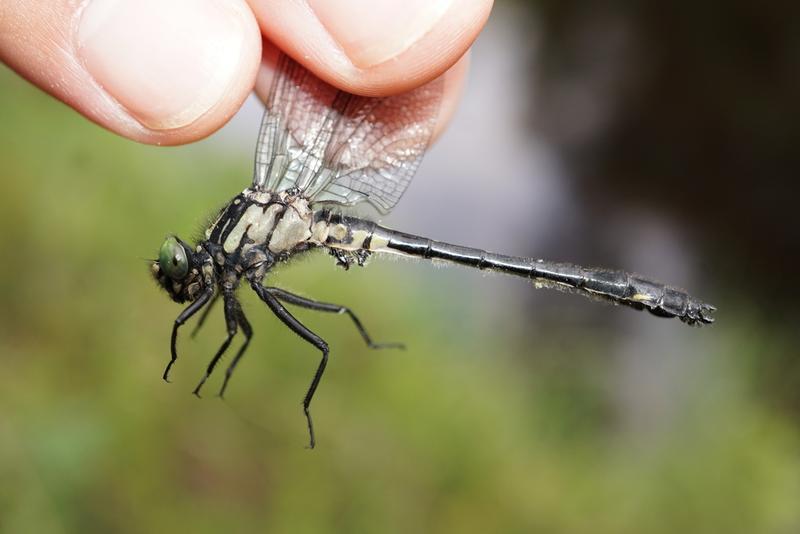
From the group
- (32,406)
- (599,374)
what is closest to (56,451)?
(32,406)

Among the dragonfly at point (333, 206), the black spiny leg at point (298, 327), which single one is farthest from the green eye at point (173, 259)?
the black spiny leg at point (298, 327)

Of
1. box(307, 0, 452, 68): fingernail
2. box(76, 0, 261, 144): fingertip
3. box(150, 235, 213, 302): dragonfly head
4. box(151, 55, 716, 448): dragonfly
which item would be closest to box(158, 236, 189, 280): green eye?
box(150, 235, 213, 302): dragonfly head

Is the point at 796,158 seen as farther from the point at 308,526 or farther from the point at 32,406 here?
the point at 32,406

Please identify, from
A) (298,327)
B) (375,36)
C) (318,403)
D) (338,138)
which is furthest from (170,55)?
(318,403)

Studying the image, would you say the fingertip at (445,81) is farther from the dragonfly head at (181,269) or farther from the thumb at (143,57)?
the dragonfly head at (181,269)

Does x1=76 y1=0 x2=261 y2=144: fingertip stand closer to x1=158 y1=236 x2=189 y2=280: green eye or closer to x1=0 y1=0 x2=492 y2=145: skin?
x1=0 y1=0 x2=492 y2=145: skin
